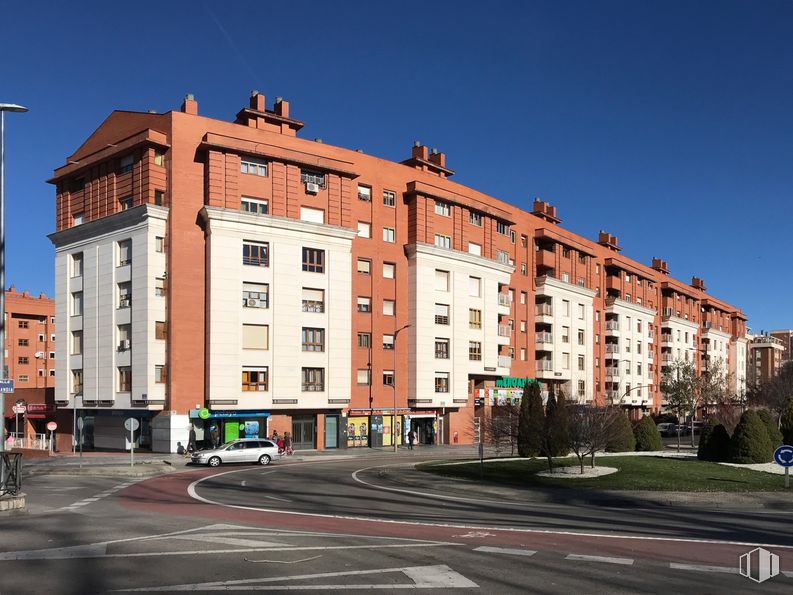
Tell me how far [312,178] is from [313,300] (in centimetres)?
816

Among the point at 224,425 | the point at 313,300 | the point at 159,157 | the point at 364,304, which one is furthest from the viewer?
the point at 364,304

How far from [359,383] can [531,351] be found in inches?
931

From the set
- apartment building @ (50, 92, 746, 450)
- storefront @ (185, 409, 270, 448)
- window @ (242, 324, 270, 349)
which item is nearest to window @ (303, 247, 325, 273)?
apartment building @ (50, 92, 746, 450)

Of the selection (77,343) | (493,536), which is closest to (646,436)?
(493,536)

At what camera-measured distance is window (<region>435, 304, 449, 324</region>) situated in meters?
60.0

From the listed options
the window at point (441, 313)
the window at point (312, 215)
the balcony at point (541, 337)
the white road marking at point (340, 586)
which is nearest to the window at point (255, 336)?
the window at point (312, 215)

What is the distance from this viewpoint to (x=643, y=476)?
92.3ft

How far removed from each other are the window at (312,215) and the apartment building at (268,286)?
0.43 feet

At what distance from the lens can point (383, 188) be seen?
5769cm

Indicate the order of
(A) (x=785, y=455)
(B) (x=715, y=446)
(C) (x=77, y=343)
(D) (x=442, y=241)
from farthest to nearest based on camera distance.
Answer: (D) (x=442, y=241) < (C) (x=77, y=343) < (B) (x=715, y=446) < (A) (x=785, y=455)

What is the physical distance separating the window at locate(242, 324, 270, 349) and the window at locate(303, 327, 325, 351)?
9.23 feet

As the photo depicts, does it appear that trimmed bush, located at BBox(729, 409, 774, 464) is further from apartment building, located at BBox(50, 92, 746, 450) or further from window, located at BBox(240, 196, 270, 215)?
window, located at BBox(240, 196, 270, 215)

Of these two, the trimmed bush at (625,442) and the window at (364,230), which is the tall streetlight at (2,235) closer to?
the trimmed bush at (625,442)

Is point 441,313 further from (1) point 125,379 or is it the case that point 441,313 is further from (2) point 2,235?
(2) point 2,235
